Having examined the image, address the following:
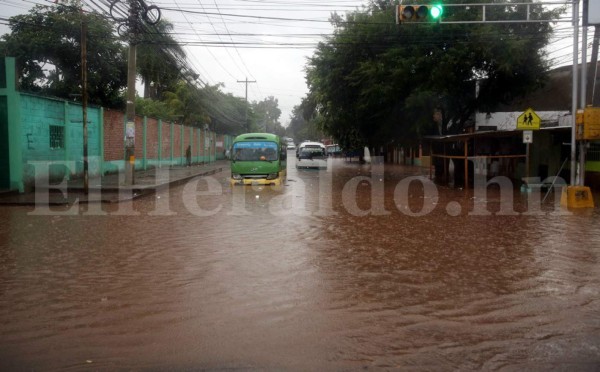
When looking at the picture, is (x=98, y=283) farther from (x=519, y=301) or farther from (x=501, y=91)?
(x=501, y=91)

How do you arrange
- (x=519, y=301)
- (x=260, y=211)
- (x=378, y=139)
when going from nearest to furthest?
(x=519, y=301)
(x=260, y=211)
(x=378, y=139)

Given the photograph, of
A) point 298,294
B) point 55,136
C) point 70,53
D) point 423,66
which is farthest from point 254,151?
point 298,294

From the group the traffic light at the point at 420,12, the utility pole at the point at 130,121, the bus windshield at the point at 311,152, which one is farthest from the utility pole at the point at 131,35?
the bus windshield at the point at 311,152

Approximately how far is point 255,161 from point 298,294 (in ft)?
56.1

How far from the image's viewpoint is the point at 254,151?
23672mm

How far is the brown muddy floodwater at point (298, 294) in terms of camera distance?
4.69m

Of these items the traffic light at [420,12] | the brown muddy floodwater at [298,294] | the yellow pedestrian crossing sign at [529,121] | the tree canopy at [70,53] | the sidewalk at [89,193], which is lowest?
the brown muddy floodwater at [298,294]

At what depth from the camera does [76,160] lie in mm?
22688

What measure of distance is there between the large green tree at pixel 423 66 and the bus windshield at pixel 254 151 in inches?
203

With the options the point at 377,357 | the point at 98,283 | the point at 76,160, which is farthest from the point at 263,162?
the point at 377,357

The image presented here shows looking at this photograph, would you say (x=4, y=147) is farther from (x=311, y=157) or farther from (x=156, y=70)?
(x=156, y=70)

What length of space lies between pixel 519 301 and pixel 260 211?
9.00m

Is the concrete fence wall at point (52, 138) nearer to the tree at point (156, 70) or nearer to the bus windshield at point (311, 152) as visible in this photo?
the tree at point (156, 70)

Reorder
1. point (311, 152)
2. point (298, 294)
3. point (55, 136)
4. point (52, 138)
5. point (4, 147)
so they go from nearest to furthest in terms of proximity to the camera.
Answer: point (298, 294) → point (4, 147) → point (52, 138) → point (55, 136) → point (311, 152)
